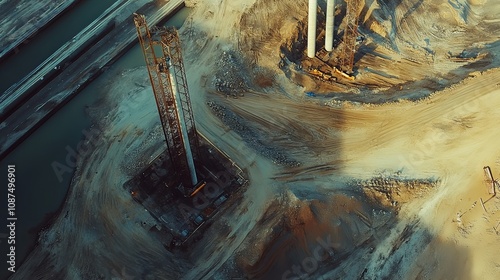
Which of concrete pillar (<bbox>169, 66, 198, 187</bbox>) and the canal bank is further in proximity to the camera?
the canal bank

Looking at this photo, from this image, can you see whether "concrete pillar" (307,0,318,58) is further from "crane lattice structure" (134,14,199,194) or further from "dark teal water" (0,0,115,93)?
"dark teal water" (0,0,115,93)

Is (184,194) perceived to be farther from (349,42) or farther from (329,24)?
(349,42)

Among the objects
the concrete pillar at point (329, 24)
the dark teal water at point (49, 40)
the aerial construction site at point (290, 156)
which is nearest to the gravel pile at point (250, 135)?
the aerial construction site at point (290, 156)

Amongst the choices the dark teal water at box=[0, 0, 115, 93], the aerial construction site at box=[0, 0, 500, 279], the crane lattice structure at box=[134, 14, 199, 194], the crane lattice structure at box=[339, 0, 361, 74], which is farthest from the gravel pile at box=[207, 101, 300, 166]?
the dark teal water at box=[0, 0, 115, 93]

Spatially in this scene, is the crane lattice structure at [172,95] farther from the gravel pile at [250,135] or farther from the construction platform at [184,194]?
the gravel pile at [250,135]

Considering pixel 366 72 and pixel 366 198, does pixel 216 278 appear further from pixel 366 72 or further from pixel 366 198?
pixel 366 72

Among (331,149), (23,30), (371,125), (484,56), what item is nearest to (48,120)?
(23,30)
